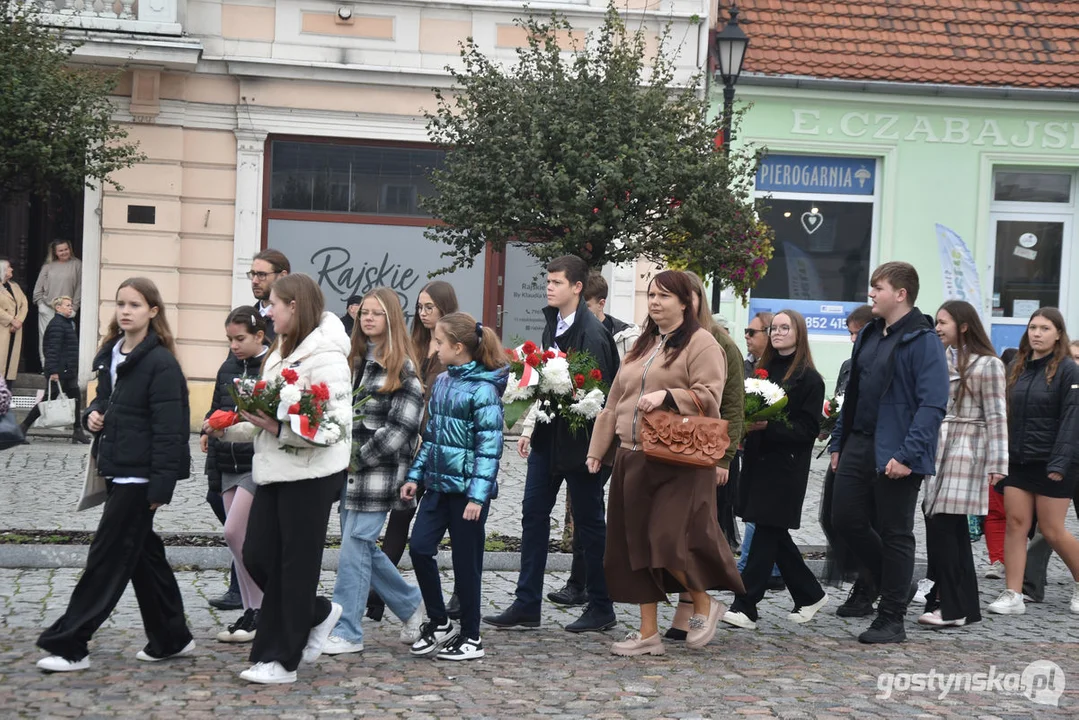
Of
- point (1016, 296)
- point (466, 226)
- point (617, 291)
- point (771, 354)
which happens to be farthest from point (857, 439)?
point (1016, 296)

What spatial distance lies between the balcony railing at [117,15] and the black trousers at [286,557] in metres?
11.9

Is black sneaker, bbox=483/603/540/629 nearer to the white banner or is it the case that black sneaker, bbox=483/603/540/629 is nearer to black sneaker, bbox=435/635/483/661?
black sneaker, bbox=435/635/483/661

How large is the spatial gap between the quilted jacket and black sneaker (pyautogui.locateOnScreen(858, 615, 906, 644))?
2.29 meters

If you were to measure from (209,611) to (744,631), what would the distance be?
9.85ft

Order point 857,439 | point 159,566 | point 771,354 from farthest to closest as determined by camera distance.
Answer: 1. point 771,354
2. point 857,439
3. point 159,566

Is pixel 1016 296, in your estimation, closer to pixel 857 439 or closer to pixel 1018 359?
pixel 1018 359

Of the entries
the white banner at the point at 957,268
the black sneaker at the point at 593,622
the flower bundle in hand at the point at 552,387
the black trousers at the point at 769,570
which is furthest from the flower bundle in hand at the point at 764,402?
the white banner at the point at 957,268

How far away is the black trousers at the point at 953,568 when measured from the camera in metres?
8.27

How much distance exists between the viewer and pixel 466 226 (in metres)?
14.7

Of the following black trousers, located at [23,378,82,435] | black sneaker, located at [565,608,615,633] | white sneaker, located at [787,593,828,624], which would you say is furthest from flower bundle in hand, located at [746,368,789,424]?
black trousers, located at [23,378,82,435]

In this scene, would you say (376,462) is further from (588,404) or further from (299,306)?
(588,404)

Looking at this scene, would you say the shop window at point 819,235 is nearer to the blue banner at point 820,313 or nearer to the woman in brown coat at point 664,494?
the blue banner at point 820,313

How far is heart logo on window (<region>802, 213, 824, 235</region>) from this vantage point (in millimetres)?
19328

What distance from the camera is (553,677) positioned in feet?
21.8
